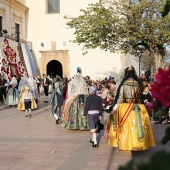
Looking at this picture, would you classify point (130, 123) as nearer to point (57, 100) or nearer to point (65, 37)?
point (57, 100)

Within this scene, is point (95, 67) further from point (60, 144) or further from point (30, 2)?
point (60, 144)

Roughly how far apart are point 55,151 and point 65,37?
2178 cm

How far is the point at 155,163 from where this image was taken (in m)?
0.81

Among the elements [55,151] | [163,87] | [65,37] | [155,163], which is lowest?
[55,151]

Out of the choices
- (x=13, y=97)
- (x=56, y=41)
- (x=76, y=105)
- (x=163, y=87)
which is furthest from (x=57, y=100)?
(x=56, y=41)

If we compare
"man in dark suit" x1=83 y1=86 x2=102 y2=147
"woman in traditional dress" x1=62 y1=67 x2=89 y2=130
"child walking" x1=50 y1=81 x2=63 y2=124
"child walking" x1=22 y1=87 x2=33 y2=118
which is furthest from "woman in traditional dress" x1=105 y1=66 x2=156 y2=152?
"child walking" x1=22 y1=87 x2=33 y2=118

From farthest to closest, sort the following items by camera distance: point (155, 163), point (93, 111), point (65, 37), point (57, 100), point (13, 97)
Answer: point (65, 37) < point (13, 97) < point (57, 100) < point (93, 111) < point (155, 163)

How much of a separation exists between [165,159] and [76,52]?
26469 mm

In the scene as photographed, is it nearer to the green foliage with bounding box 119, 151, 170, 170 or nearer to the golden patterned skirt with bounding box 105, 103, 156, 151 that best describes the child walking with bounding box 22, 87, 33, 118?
the golden patterned skirt with bounding box 105, 103, 156, 151

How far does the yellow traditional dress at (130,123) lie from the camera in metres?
5.59

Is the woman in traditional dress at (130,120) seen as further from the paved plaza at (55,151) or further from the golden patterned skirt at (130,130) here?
the paved plaza at (55,151)

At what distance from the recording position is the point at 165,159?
829 mm

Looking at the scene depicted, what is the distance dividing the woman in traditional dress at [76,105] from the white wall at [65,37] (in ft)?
59.9

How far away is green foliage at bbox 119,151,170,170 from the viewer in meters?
0.81
